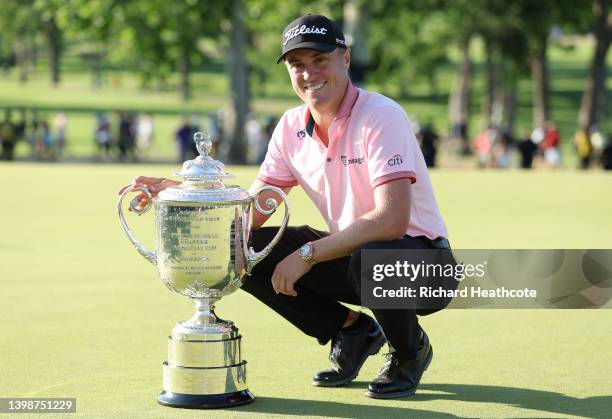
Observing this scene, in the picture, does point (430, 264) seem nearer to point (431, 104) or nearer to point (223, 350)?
point (223, 350)

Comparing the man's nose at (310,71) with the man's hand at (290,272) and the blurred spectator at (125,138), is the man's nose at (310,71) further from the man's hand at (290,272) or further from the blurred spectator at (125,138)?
the blurred spectator at (125,138)

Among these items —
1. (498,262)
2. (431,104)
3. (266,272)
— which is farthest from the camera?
(431,104)

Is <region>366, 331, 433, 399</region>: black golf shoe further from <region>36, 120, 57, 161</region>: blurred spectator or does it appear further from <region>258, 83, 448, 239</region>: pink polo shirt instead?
<region>36, 120, 57, 161</region>: blurred spectator

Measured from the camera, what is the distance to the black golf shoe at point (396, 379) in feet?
18.2

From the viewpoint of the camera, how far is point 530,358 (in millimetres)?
6648

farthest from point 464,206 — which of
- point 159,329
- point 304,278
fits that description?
point 304,278

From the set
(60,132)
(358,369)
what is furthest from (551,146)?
(358,369)

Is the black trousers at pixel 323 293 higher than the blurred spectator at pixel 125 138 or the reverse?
the reverse

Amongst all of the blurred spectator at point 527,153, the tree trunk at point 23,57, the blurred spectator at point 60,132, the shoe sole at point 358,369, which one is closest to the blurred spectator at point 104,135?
the blurred spectator at point 60,132

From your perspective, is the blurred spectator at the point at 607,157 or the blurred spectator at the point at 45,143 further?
the blurred spectator at the point at 45,143

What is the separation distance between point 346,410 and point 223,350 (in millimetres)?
580

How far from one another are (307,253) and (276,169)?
0.75 metres

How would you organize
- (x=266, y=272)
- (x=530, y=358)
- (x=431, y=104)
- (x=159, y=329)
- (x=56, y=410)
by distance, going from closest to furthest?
(x=56, y=410) < (x=266, y=272) < (x=530, y=358) < (x=159, y=329) < (x=431, y=104)

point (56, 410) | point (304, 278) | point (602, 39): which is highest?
point (602, 39)
